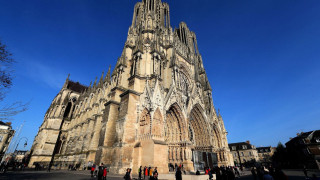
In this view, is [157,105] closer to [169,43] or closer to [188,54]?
[169,43]

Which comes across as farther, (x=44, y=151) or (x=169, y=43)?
(x=44, y=151)

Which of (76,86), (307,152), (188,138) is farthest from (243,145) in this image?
(76,86)

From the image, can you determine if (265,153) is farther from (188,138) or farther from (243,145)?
(188,138)

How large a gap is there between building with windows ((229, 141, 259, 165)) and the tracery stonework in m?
34.6

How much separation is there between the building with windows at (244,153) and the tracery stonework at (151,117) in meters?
34.6

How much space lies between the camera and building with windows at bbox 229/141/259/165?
46375 mm

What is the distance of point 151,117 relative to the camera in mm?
12477

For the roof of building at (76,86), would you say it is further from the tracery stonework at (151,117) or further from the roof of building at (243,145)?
the roof of building at (243,145)

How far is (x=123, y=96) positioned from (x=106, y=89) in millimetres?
9064

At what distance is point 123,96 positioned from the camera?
13.3 meters

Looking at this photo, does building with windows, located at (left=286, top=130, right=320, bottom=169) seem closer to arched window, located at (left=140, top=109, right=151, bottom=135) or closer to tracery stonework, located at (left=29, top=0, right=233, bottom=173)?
tracery stonework, located at (left=29, top=0, right=233, bottom=173)

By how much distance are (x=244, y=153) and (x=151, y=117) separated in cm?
4895

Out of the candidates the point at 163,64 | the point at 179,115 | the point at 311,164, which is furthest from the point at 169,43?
the point at 311,164

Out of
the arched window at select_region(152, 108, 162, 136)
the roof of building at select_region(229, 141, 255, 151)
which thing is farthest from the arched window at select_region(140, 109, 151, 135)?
the roof of building at select_region(229, 141, 255, 151)
